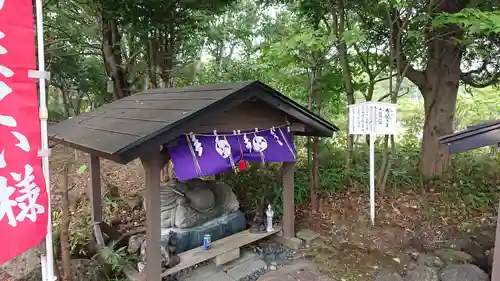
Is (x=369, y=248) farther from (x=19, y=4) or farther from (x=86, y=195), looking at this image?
(x=86, y=195)

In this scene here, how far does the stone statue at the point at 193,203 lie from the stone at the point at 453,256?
3637 mm

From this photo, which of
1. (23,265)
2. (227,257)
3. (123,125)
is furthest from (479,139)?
(23,265)

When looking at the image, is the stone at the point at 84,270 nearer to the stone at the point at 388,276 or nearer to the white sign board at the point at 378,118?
the stone at the point at 388,276

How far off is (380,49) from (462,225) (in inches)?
192

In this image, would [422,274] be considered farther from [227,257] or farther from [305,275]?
[227,257]

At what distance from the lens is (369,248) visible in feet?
19.5

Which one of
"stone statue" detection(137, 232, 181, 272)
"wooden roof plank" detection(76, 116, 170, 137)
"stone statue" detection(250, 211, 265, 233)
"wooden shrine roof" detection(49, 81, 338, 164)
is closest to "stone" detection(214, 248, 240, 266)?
"stone statue" detection(250, 211, 265, 233)

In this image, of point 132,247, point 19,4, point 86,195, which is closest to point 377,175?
point 132,247

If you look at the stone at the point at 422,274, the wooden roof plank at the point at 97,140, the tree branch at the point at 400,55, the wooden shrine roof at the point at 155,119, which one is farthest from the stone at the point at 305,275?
the tree branch at the point at 400,55

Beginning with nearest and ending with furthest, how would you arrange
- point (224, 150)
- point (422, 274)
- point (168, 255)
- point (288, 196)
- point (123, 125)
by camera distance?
point (123, 125) → point (168, 255) → point (422, 274) → point (224, 150) → point (288, 196)

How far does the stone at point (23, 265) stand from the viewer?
5.07m

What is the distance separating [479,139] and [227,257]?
13.0 ft

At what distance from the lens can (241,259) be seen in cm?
571

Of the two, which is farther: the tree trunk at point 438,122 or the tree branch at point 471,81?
the tree branch at point 471,81
